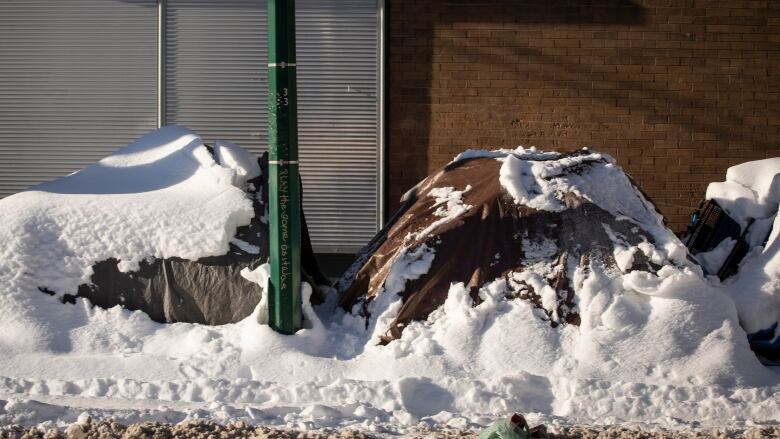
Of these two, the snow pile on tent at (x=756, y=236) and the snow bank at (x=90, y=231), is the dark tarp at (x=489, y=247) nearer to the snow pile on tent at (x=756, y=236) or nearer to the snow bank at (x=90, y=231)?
the snow pile on tent at (x=756, y=236)

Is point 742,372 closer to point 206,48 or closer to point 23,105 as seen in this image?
point 206,48

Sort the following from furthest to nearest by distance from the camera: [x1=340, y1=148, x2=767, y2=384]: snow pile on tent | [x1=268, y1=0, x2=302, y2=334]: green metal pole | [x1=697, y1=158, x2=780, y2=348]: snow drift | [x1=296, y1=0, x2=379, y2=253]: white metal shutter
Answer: [x1=296, y1=0, x2=379, y2=253]: white metal shutter, [x1=697, y1=158, x2=780, y2=348]: snow drift, [x1=268, y1=0, x2=302, y2=334]: green metal pole, [x1=340, y1=148, x2=767, y2=384]: snow pile on tent

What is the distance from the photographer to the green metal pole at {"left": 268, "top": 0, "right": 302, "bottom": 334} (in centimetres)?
700

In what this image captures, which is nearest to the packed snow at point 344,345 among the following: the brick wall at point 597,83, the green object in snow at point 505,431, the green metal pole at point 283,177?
the green metal pole at point 283,177

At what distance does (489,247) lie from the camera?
719 cm

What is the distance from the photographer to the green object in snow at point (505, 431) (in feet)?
17.5

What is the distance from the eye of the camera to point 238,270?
23.9ft

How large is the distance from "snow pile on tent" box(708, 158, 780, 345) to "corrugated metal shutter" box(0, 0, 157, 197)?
Result: 23.2 ft

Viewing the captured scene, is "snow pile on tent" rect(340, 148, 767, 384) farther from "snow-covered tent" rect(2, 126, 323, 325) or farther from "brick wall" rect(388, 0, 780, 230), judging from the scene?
"brick wall" rect(388, 0, 780, 230)

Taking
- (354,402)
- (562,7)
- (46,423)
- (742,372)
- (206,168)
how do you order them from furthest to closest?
(562,7), (206,168), (742,372), (354,402), (46,423)

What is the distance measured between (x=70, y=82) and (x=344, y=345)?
262 inches

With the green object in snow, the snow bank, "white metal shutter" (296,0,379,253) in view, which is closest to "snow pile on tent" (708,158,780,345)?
the green object in snow

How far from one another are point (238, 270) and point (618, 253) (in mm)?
2842

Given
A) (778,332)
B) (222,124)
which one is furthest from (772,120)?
(222,124)
